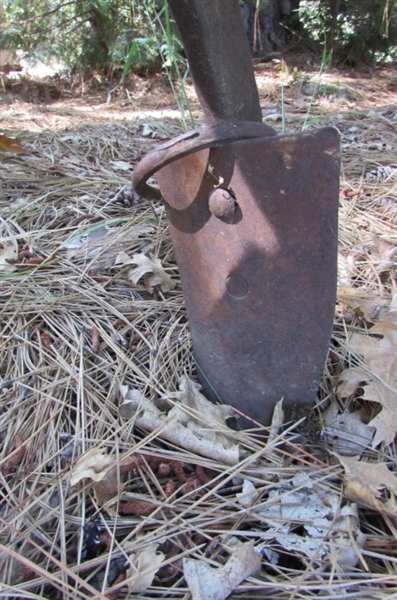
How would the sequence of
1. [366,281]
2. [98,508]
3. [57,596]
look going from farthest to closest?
[366,281], [98,508], [57,596]

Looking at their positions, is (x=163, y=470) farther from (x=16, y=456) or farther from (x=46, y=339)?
(x=46, y=339)

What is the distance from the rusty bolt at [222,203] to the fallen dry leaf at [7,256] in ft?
2.37

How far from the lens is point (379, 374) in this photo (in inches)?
43.1

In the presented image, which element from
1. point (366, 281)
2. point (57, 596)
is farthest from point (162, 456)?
point (366, 281)

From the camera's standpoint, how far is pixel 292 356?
1.07m

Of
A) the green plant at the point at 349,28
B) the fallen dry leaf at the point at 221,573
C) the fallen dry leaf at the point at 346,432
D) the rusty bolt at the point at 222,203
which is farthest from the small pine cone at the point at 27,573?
the green plant at the point at 349,28

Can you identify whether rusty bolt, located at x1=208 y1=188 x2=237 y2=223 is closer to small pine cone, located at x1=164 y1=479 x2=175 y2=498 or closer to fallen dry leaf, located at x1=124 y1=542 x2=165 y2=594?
small pine cone, located at x1=164 y1=479 x2=175 y2=498

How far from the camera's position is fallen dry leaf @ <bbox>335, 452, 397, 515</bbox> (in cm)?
83

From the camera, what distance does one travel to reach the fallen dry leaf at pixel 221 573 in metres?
0.74

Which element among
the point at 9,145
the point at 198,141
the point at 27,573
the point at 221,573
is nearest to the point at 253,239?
the point at 198,141

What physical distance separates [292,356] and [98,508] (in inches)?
20.7

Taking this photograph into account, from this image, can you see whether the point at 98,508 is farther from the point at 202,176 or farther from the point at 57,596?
the point at 202,176

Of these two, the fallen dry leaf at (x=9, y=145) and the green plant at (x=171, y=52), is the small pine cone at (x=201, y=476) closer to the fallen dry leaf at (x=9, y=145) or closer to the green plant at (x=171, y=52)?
the green plant at (x=171, y=52)

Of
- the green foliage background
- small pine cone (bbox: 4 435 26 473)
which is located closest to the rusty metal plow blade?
small pine cone (bbox: 4 435 26 473)
